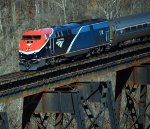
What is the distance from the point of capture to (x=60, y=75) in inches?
850

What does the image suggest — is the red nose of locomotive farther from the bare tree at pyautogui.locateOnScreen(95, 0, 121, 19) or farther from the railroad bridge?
the bare tree at pyautogui.locateOnScreen(95, 0, 121, 19)

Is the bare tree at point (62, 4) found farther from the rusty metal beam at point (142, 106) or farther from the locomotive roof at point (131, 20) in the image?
the rusty metal beam at point (142, 106)

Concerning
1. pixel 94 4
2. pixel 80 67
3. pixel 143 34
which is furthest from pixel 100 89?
pixel 94 4

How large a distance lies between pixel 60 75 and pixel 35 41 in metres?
3.98

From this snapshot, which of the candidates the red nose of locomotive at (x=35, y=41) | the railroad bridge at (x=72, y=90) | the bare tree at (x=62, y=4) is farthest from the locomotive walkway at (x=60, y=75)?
the bare tree at (x=62, y=4)

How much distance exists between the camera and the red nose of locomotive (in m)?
24.7

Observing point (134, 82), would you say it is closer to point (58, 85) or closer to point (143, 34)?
point (58, 85)

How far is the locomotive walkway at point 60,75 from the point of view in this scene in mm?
19625

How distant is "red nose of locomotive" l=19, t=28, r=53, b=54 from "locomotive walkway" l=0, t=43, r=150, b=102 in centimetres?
211

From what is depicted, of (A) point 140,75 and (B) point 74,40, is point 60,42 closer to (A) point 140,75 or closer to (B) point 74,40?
(B) point 74,40

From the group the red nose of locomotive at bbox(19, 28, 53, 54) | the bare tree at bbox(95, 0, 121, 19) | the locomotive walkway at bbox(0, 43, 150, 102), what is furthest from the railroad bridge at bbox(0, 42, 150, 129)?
the bare tree at bbox(95, 0, 121, 19)

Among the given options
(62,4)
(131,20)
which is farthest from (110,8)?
(131,20)

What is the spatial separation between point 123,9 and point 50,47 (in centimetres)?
3315

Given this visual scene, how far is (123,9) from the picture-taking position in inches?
2234
